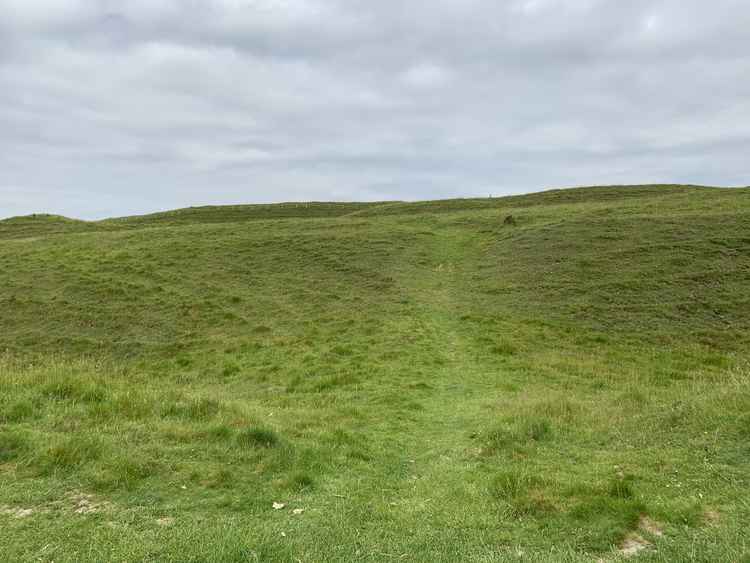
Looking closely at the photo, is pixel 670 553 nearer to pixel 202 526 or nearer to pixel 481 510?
pixel 481 510

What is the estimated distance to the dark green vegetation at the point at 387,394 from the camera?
6031mm

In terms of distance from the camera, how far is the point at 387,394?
14078 mm

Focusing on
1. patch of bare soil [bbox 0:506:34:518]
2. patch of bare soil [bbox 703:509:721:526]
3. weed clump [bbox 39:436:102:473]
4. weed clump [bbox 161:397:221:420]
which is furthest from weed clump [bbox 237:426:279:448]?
patch of bare soil [bbox 703:509:721:526]

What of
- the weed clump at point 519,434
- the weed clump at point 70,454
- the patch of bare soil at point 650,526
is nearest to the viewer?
the patch of bare soil at point 650,526

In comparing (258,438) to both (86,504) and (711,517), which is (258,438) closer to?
(86,504)

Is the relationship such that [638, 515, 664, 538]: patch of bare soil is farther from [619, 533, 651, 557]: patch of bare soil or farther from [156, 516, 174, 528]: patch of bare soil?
[156, 516, 174, 528]: patch of bare soil

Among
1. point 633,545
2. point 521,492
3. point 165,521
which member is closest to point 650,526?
point 633,545

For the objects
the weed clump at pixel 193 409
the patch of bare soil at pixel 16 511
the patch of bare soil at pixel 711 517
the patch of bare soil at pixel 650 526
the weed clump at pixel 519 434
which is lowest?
the weed clump at pixel 519 434

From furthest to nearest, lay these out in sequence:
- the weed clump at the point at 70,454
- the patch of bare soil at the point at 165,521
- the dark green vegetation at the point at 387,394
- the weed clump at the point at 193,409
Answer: the weed clump at the point at 193,409 < the weed clump at the point at 70,454 < the patch of bare soil at the point at 165,521 < the dark green vegetation at the point at 387,394

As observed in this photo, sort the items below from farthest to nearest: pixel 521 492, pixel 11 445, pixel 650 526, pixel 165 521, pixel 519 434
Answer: pixel 519 434 → pixel 11 445 → pixel 521 492 → pixel 165 521 → pixel 650 526

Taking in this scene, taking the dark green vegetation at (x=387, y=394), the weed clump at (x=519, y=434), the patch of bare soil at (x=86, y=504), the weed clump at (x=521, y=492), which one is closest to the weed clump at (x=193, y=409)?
the dark green vegetation at (x=387, y=394)

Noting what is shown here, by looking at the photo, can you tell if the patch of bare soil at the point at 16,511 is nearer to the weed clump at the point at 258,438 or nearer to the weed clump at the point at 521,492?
the weed clump at the point at 258,438

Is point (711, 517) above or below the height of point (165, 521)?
above

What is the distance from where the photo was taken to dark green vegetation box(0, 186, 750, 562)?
237 inches
